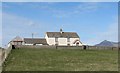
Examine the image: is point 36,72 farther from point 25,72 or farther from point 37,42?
point 37,42

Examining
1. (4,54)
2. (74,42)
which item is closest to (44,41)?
(74,42)

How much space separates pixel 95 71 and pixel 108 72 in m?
1.03

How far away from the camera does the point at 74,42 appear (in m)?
108

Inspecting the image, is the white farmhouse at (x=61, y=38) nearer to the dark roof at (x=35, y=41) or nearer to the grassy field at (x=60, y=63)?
the dark roof at (x=35, y=41)

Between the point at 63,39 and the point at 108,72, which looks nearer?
the point at 108,72

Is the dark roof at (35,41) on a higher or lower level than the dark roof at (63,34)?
lower

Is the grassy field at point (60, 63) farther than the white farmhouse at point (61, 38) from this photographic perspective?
No

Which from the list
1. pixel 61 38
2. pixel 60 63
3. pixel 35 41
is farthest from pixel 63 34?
pixel 60 63

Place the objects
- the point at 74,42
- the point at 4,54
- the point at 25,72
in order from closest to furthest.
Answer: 1. the point at 25,72
2. the point at 4,54
3. the point at 74,42

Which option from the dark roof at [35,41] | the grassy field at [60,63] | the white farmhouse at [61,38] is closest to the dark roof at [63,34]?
the white farmhouse at [61,38]

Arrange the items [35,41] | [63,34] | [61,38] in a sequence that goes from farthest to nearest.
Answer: [63,34]
[61,38]
[35,41]

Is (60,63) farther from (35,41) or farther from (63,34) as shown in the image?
(63,34)

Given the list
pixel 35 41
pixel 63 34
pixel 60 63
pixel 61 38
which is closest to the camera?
pixel 60 63

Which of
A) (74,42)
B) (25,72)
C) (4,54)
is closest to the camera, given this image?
(25,72)
